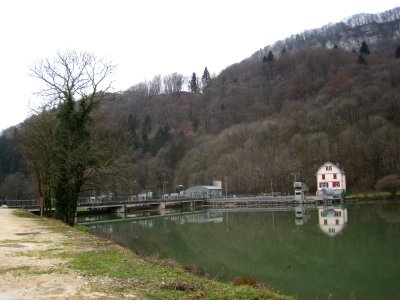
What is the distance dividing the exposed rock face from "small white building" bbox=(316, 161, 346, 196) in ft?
297

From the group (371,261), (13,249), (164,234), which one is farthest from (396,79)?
(13,249)

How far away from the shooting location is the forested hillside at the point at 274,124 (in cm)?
8781

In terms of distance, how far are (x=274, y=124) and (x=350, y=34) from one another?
97976 mm

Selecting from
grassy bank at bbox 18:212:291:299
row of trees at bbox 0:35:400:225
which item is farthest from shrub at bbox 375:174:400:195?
grassy bank at bbox 18:212:291:299

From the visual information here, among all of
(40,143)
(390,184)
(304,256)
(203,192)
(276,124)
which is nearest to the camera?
(304,256)

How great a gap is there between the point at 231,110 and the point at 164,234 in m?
99.9

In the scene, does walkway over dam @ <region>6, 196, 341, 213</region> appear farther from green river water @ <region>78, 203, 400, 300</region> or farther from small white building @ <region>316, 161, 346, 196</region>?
green river water @ <region>78, 203, 400, 300</region>

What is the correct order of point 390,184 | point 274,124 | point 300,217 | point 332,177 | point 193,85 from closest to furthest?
point 300,217 → point 390,184 → point 332,177 → point 274,124 → point 193,85

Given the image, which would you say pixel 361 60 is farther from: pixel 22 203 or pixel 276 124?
pixel 22 203

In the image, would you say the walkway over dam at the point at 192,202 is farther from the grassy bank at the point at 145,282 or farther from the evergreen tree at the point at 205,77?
the evergreen tree at the point at 205,77

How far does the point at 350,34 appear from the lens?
17975 cm

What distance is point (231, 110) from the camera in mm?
131500

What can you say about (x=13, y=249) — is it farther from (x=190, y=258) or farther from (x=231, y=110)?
(x=231, y=110)

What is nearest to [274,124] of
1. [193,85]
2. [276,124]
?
[276,124]
